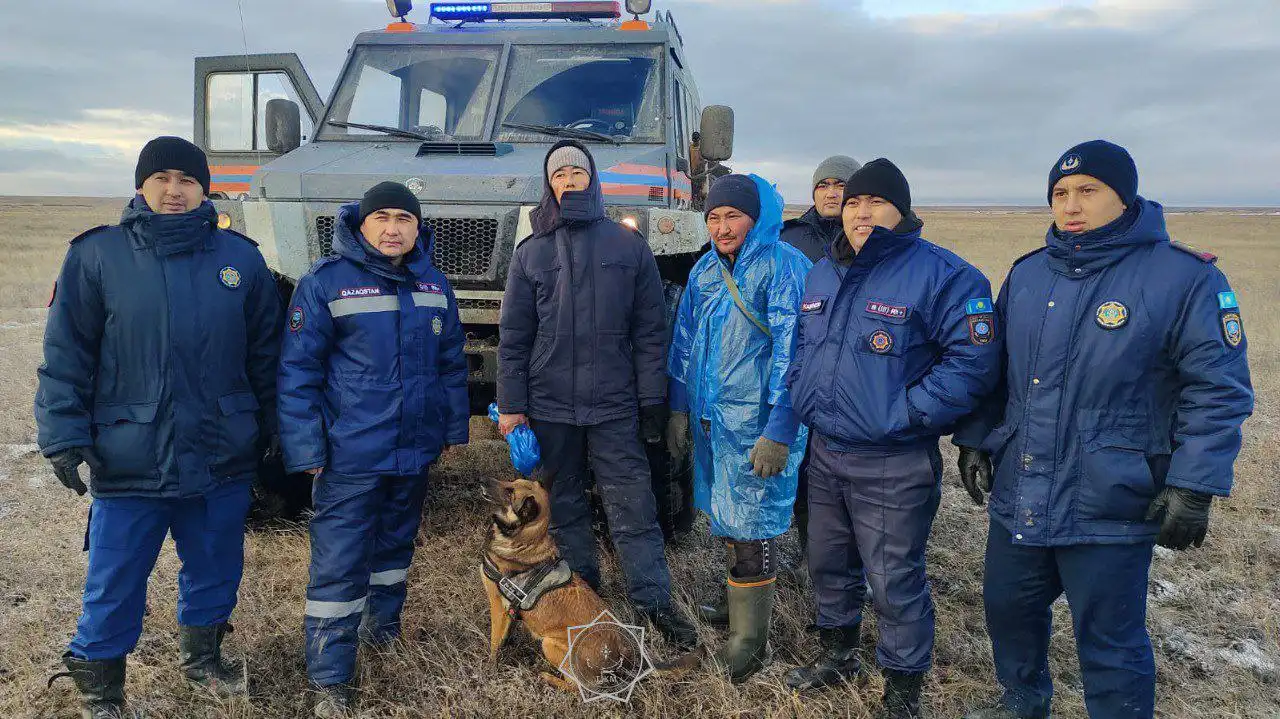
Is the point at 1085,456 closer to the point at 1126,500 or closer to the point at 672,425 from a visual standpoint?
the point at 1126,500

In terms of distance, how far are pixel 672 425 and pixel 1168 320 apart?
65.2 inches

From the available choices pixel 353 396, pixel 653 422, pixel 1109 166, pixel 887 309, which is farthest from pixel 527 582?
pixel 1109 166

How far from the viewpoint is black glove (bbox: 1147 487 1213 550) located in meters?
2.04

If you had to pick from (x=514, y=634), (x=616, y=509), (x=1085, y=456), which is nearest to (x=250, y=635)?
(x=514, y=634)

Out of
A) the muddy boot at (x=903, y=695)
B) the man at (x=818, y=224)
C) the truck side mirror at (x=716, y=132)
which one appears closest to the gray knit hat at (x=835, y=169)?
the man at (x=818, y=224)

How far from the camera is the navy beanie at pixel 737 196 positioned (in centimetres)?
283

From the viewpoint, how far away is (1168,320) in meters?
2.14

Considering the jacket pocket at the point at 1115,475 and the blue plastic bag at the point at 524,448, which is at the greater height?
the jacket pocket at the point at 1115,475

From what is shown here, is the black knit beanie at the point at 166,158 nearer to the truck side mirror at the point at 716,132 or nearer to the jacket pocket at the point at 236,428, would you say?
the jacket pocket at the point at 236,428

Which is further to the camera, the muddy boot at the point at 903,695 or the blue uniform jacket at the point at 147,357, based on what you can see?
the muddy boot at the point at 903,695

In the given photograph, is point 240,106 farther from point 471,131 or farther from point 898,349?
point 898,349

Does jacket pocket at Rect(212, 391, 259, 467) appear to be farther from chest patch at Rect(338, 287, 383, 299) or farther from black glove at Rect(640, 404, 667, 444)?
black glove at Rect(640, 404, 667, 444)

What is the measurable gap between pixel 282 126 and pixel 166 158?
2.28 meters

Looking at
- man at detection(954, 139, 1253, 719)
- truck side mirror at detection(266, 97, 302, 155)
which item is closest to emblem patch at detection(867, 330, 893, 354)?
man at detection(954, 139, 1253, 719)
